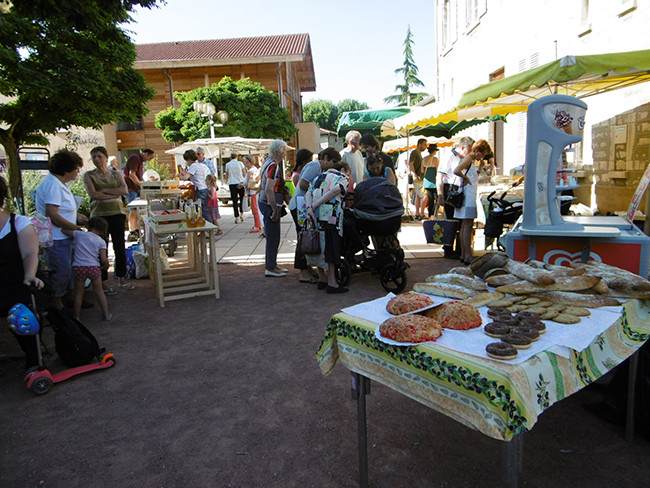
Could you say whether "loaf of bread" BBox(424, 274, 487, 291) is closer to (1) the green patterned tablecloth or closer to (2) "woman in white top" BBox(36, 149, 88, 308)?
(1) the green patterned tablecloth

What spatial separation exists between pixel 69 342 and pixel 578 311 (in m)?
3.50

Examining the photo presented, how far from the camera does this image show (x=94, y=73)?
6.84m

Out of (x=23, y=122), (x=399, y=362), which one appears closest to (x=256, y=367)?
(x=399, y=362)

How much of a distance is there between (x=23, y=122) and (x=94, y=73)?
1772mm

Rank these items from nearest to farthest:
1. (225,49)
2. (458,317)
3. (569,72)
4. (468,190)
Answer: (458,317), (569,72), (468,190), (225,49)

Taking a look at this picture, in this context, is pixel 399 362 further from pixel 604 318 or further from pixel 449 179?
pixel 449 179

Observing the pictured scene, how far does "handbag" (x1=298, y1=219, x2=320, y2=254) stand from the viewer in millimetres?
5191

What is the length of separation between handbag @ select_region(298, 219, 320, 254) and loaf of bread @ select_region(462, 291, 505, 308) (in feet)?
9.96

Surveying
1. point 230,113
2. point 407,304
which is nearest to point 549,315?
point 407,304

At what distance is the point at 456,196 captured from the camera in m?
6.36

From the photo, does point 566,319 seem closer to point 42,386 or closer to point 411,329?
point 411,329

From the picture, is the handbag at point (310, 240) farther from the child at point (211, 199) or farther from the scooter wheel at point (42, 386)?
the child at point (211, 199)

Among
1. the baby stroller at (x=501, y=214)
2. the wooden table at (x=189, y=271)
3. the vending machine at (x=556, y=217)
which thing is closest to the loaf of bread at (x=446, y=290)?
the vending machine at (x=556, y=217)

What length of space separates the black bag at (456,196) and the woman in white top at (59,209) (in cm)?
467
